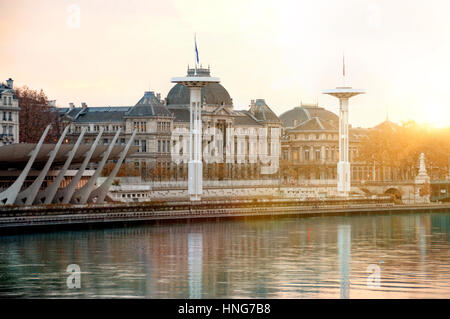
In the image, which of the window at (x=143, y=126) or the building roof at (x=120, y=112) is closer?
the window at (x=143, y=126)

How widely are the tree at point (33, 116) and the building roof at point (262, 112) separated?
42.0m

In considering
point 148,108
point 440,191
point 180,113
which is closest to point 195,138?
point 148,108

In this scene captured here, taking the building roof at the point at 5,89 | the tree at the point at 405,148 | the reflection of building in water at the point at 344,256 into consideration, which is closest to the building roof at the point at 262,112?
the tree at the point at 405,148

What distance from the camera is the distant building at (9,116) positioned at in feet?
396

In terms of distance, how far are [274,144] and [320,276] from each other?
384ft

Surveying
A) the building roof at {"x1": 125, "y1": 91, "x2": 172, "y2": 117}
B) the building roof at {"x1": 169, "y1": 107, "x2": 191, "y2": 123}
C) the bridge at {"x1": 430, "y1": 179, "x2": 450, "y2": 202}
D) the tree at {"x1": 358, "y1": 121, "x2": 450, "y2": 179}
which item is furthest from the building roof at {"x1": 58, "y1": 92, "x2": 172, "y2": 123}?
the bridge at {"x1": 430, "y1": 179, "x2": 450, "y2": 202}

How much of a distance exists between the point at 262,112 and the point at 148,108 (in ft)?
83.8

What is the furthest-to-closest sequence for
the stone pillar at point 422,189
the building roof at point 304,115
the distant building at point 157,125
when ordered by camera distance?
1. the building roof at point 304,115
2. the distant building at point 157,125
3. the stone pillar at point 422,189

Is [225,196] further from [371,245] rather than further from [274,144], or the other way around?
[371,245]

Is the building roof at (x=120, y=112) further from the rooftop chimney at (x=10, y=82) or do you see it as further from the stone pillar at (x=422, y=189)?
the stone pillar at (x=422, y=189)

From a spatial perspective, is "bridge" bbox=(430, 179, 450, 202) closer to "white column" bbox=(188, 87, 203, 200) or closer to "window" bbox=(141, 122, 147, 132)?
"window" bbox=(141, 122, 147, 132)

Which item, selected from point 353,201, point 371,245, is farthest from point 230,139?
point 371,245

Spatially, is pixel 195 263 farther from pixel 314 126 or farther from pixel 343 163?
pixel 314 126

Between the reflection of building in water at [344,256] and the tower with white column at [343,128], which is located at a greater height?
the tower with white column at [343,128]
